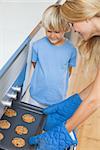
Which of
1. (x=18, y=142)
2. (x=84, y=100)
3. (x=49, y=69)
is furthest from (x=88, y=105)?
(x=49, y=69)

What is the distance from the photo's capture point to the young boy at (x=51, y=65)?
4.31 ft

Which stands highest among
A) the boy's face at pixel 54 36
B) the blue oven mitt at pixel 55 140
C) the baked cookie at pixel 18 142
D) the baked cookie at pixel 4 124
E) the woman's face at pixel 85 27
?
the woman's face at pixel 85 27

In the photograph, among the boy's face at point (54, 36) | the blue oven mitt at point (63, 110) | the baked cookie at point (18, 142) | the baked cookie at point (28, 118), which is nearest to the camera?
the baked cookie at point (18, 142)

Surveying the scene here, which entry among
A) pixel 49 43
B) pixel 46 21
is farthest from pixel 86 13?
pixel 49 43

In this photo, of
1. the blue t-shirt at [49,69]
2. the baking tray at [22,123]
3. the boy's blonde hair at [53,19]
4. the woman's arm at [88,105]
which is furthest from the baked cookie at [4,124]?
the boy's blonde hair at [53,19]

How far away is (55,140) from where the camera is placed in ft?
3.31

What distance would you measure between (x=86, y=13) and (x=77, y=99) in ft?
1.37

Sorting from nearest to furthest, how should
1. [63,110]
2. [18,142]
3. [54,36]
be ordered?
[18,142] → [63,110] → [54,36]

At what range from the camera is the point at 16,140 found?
0.95 metres

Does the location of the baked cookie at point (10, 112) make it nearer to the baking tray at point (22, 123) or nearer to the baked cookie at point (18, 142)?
the baking tray at point (22, 123)

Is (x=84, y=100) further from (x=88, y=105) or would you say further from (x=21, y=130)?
(x=21, y=130)

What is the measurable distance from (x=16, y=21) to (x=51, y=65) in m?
0.27

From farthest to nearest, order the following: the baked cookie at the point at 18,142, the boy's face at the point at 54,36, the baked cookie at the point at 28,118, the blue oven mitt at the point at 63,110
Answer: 1. the boy's face at the point at 54,36
2. the blue oven mitt at the point at 63,110
3. the baked cookie at the point at 28,118
4. the baked cookie at the point at 18,142

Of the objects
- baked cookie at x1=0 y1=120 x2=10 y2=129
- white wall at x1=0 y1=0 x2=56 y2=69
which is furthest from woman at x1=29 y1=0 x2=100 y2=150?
white wall at x1=0 y1=0 x2=56 y2=69
